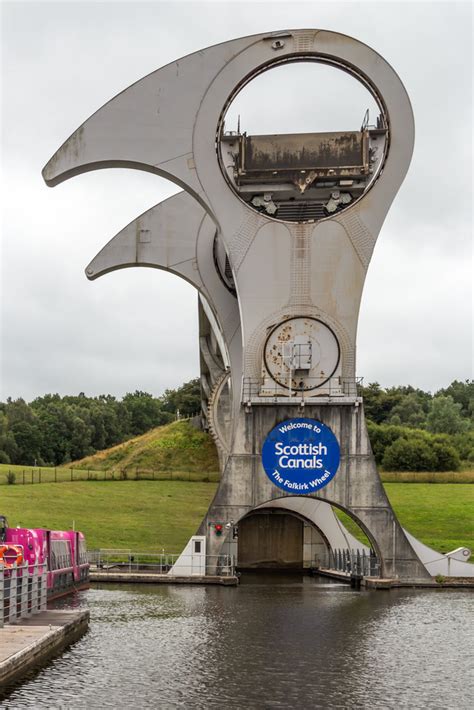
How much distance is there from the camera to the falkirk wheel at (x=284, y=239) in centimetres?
3769

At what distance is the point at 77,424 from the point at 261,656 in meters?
108

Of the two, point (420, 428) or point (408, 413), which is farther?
point (408, 413)

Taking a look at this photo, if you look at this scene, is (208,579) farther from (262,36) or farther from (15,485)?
(15,485)

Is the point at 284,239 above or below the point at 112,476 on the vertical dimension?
above

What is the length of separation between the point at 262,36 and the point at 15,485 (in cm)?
4035

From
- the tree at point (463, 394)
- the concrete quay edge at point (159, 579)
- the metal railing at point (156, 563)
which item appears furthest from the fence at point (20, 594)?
the tree at point (463, 394)

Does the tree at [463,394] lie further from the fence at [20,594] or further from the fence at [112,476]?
the fence at [20,594]

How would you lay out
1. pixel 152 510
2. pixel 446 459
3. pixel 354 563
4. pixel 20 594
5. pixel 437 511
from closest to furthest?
pixel 20 594 → pixel 354 563 → pixel 437 511 → pixel 152 510 → pixel 446 459

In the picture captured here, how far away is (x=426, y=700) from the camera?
650 inches

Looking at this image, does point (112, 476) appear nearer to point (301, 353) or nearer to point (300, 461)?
point (301, 353)

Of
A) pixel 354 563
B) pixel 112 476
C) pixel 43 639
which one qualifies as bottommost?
pixel 43 639

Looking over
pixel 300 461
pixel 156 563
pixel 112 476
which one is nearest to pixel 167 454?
pixel 112 476

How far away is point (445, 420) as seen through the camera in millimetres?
113188

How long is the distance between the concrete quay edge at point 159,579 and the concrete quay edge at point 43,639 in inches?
509
